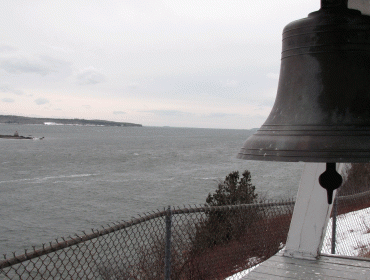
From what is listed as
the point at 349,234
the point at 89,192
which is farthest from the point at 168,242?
the point at 89,192

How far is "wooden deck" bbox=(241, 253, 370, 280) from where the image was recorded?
328 cm

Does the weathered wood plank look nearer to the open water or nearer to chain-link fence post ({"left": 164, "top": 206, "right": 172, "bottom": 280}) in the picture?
chain-link fence post ({"left": 164, "top": 206, "right": 172, "bottom": 280})

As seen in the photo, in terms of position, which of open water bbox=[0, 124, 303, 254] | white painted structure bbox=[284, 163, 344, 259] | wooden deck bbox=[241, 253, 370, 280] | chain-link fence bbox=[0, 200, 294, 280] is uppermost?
white painted structure bbox=[284, 163, 344, 259]

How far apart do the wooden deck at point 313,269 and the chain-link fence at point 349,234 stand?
175cm

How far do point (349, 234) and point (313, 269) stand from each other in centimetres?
500

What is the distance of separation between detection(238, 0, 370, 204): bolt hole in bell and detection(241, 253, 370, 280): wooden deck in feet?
5.50

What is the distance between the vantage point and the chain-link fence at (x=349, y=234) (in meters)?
5.66

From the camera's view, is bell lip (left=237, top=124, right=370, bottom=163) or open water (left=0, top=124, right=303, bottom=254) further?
open water (left=0, top=124, right=303, bottom=254)

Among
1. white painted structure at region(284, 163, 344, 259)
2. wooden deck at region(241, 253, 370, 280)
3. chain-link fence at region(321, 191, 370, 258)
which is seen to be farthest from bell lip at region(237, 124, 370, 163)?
chain-link fence at region(321, 191, 370, 258)

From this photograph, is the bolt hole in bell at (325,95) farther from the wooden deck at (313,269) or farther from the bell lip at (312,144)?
the wooden deck at (313,269)

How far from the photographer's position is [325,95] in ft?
6.58

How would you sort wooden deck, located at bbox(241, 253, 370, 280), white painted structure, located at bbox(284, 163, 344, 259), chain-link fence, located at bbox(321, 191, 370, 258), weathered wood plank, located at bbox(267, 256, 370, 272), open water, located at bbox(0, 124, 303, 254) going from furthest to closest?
open water, located at bbox(0, 124, 303, 254)
chain-link fence, located at bbox(321, 191, 370, 258)
white painted structure, located at bbox(284, 163, 344, 259)
weathered wood plank, located at bbox(267, 256, 370, 272)
wooden deck, located at bbox(241, 253, 370, 280)

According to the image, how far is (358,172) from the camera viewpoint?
17859 mm

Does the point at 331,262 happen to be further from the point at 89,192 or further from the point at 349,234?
the point at 89,192
